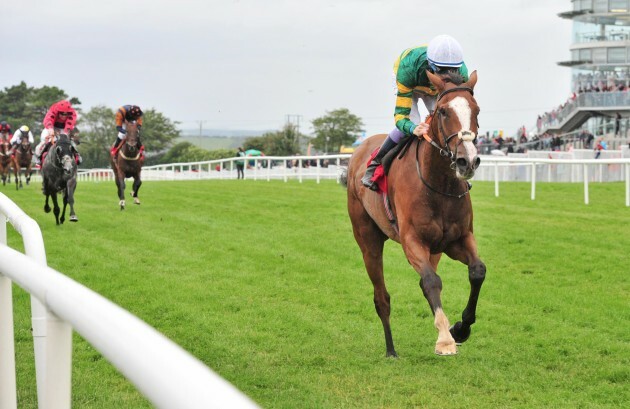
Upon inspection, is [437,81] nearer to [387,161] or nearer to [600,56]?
[387,161]

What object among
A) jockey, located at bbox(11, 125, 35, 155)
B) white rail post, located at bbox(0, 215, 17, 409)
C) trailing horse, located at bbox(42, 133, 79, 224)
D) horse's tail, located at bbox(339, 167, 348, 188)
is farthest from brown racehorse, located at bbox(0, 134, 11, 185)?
white rail post, located at bbox(0, 215, 17, 409)

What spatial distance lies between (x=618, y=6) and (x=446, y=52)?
64340 mm

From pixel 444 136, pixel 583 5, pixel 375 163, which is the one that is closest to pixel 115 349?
pixel 444 136

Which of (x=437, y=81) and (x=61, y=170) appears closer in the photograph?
(x=437, y=81)

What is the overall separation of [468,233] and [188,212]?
38.4ft

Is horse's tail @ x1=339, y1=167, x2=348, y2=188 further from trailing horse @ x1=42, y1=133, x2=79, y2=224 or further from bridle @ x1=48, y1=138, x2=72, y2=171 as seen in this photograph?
bridle @ x1=48, y1=138, x2=72, y2=171

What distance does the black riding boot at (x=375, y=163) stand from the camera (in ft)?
21.5

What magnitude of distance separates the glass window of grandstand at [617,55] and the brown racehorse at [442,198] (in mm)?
62131

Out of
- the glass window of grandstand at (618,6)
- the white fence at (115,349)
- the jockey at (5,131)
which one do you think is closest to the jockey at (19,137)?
the jockey at (5,131)

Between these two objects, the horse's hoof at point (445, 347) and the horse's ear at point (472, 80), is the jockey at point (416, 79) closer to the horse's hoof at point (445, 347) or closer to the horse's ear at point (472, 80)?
the horse's ear at point (472, 80)

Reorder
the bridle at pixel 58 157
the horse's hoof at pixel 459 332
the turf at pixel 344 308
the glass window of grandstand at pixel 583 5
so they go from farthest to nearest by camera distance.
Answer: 1. the glass window of grandstand at pixel 583 5
2. the bridle at pixel 58 157
3. the horse's hoof at pixel 459 332
4. the turf at pixel 344 308

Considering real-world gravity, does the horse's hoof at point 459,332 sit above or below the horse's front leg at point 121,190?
below

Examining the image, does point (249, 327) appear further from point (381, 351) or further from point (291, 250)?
point (291, 250)

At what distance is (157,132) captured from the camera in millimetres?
99500
